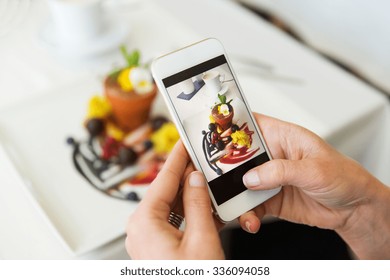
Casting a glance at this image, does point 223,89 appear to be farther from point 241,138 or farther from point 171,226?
point 171,226

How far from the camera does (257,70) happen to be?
82 centimetres

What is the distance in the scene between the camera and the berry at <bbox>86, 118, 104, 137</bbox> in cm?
70

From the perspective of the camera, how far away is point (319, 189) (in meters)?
0.51

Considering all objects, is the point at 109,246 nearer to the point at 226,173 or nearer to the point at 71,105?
the point at 226,173

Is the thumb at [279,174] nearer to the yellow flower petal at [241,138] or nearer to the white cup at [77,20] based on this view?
the yellow flower petal at [241,138]

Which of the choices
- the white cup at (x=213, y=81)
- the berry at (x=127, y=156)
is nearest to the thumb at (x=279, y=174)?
the white cup at (x=213, y=81)

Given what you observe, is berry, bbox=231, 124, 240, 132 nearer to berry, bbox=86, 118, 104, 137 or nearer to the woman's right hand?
the woman's right hand

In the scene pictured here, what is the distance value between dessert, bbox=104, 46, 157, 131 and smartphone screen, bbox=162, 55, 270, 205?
19 cm

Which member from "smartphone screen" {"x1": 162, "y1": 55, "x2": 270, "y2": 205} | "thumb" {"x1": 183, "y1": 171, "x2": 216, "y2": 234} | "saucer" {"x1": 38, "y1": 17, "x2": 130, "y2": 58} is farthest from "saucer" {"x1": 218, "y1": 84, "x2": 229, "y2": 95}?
"saucer" {"x1": 38, "y1": 17, "x2": 130, "y2": 58}

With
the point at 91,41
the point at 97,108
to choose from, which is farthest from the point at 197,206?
the point at 91,41

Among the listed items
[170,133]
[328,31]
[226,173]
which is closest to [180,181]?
[226,173]

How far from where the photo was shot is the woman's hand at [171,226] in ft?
1.37

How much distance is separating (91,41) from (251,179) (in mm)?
516

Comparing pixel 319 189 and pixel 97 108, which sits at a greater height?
pixel 97 108
